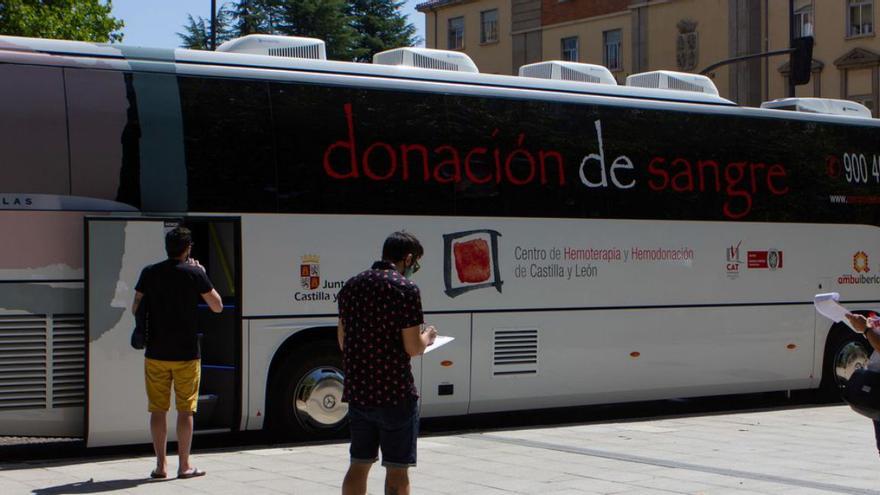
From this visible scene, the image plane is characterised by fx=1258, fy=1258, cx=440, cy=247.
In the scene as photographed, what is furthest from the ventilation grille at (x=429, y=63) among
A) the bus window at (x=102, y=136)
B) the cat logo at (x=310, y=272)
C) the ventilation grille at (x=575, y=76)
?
the bus window at (x=102, y=136)

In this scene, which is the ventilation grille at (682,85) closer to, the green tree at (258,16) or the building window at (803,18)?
the building window at (803,18)

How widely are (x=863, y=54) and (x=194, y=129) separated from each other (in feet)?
118

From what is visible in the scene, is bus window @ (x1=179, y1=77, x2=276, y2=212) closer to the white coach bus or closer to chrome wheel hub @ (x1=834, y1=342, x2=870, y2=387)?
the white coach bus

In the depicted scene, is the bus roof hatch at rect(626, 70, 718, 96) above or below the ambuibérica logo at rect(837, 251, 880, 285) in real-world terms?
above

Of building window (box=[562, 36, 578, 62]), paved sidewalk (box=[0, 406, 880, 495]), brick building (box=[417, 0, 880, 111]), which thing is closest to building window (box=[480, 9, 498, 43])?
brick building (box=[417, 0, 880, 111])

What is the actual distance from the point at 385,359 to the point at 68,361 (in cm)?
434

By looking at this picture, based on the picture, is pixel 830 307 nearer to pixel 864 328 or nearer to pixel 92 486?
pixel 864 328

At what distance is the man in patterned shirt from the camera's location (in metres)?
6.62

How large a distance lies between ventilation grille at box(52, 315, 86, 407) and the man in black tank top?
1.21m

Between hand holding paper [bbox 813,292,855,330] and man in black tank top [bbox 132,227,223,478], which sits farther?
man in black tank top [bbox 132,227,223,478]

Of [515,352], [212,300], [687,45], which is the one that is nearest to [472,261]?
[515,352]

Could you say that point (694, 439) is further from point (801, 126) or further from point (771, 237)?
point (801, 126)

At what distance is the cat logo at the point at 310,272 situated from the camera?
11062 millimetres

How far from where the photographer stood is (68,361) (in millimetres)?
10055
